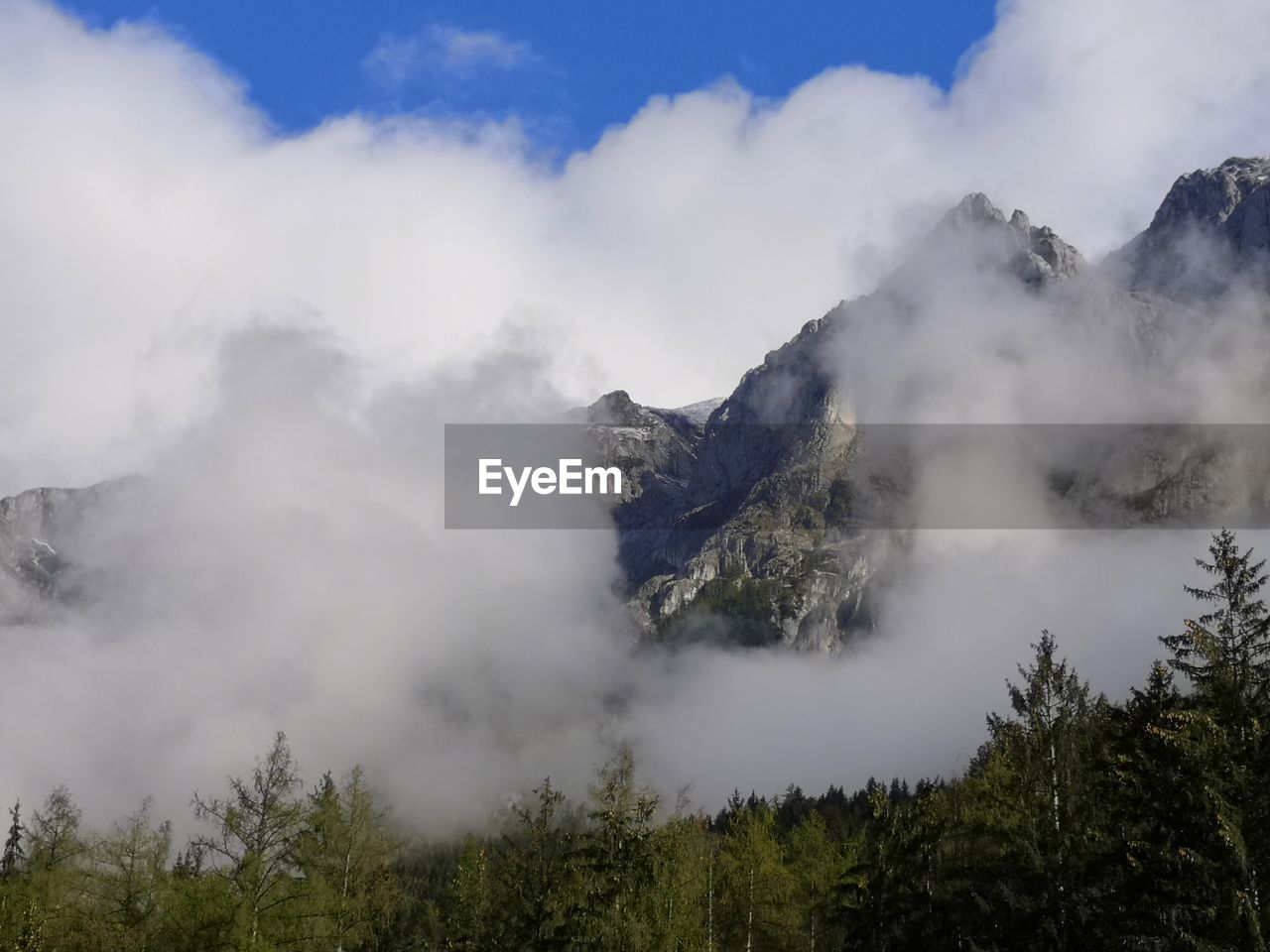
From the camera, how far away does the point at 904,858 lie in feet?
154

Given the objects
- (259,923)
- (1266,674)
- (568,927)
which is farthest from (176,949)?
(1266,674)

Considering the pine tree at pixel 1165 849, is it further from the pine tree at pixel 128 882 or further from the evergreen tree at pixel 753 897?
the pine tree at pixel 128 882

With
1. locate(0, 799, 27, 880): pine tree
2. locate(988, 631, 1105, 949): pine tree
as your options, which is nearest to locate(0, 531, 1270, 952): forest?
locate(988, 631, 1105, 949): pine tree

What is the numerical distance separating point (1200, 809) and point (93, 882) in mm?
42738

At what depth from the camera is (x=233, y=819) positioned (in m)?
39.7

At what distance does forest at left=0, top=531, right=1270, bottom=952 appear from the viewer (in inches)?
1309

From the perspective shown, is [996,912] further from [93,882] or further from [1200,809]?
[93,882]

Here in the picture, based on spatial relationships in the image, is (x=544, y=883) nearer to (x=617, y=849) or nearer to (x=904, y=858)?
(x=617, y=849)

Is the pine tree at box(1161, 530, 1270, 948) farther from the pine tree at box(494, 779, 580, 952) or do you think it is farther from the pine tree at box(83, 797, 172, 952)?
the pine tree at box(83, 797, 172, 952)

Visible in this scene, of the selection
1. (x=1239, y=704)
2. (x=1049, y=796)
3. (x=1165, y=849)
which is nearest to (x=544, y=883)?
(x=1049, y=796)

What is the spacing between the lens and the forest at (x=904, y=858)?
33.2 metres

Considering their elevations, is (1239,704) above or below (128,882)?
above

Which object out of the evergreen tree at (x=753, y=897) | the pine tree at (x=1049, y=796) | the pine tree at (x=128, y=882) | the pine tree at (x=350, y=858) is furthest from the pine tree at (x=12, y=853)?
the pine tree at (x=1049, y=796)

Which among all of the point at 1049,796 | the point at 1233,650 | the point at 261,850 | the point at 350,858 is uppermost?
the point at 1233,650
